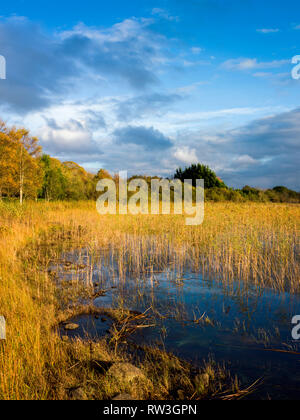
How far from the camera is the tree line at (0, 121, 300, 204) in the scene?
60.3 feet

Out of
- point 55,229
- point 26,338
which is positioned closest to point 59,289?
point 26,338

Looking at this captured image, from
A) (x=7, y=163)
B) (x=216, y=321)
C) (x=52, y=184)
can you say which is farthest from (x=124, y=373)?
(x=52, y=184)

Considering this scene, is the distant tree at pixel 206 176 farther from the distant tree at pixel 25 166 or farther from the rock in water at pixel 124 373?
the rock in water at pixel 124 373

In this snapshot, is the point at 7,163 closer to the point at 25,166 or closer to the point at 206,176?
the point at 25,166

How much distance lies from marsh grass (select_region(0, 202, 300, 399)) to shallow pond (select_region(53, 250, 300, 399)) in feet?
0.91

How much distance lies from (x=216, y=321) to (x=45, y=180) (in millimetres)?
21083

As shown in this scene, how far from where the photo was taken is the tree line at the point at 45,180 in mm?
18375

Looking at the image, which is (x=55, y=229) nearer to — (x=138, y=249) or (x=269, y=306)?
(x=138, y=249)

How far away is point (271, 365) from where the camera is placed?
327 centimetres

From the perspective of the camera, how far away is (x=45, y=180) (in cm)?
2303

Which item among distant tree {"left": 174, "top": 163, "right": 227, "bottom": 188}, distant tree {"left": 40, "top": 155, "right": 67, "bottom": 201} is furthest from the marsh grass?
distant tree {"left": 174, "top": 163, "right": 227, "bottom": 188}

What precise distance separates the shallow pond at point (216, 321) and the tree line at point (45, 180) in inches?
545
